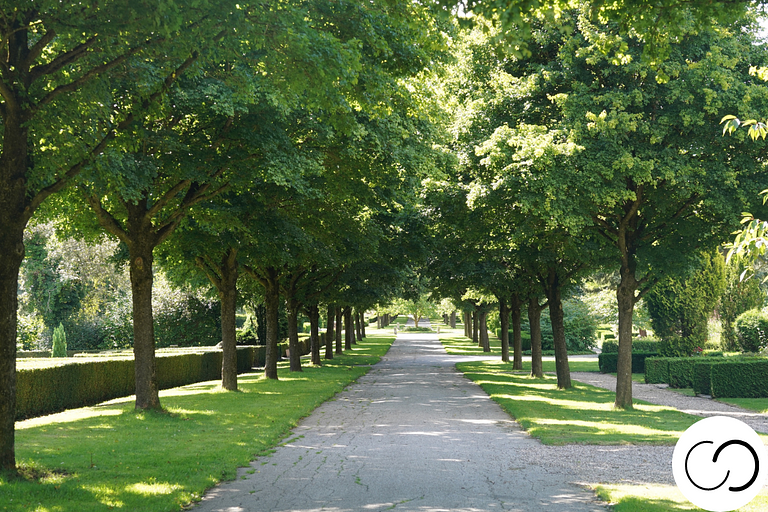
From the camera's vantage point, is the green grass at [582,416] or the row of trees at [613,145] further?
the row of trees at [613,145]

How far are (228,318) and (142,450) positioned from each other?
10.6 meters

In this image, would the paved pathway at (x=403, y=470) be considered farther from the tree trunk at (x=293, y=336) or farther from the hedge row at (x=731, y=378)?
the tree trunk at (x=293, y=336)

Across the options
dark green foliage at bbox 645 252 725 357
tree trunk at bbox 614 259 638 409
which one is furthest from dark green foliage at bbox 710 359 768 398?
dark green foliage at bbox 645 252 725 357

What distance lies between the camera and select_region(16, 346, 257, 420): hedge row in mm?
14688

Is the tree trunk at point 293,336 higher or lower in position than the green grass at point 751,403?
higher

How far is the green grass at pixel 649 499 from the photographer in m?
6.63

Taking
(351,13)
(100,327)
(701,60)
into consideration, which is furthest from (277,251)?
(100,327)

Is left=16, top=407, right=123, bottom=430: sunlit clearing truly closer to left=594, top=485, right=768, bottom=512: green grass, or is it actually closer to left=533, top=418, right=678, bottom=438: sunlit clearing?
left=533, top=418, right=678, bottom=438: sunlit clearing

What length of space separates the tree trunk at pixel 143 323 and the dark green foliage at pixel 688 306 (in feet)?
71.8

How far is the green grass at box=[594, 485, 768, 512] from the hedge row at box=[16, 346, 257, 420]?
40.2 ft

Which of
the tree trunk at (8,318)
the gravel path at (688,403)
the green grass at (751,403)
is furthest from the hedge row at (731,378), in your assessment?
the tree trunk at (8,318)

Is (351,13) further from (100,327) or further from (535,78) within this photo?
(100,327)

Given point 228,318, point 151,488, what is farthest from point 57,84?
point 228,318

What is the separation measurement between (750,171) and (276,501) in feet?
37.8
